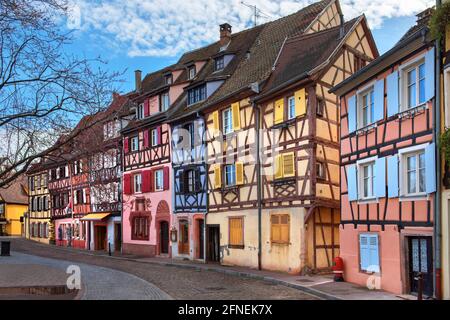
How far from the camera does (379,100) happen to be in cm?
1559

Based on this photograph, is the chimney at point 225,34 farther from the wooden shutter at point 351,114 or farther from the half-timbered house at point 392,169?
the wooden shutter at point 351,114

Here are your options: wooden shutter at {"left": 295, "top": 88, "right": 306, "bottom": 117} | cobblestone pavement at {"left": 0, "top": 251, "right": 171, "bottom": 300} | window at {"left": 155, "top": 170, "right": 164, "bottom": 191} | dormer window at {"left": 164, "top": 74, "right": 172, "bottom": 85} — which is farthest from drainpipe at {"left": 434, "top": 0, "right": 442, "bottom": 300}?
dormer window at {"left": 164, "top": 74, "right": 172, "bottom": 85}

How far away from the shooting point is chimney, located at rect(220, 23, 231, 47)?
1266 inches

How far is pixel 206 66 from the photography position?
3141 cm

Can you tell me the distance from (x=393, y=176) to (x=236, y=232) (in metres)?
10.9

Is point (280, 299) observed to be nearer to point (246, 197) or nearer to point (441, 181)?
point (441, 181)

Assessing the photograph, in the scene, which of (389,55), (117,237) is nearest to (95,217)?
(117,237)

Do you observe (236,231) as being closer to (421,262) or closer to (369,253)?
(369,253)

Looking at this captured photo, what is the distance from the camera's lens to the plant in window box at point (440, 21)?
39.3 ft

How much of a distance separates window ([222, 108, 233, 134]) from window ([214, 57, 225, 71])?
4.69 m

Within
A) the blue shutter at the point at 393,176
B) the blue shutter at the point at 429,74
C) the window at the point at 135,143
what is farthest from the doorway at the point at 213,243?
the blue shutter at the point at 429,74

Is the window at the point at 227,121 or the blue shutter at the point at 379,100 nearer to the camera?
the blue shutter at the point at 379,100

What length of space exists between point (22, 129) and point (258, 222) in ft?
43.3

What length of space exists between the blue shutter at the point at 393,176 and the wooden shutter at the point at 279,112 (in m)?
7.46
